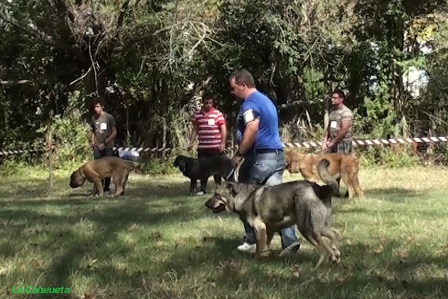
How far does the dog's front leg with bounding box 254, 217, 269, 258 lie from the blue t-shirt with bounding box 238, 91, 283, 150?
83 centimetres

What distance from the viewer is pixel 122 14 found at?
61.2ft

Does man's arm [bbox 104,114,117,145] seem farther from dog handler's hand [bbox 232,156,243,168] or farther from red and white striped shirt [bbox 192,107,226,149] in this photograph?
dog handler's hand [bbox 232,156,243,168]

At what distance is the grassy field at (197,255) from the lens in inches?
211

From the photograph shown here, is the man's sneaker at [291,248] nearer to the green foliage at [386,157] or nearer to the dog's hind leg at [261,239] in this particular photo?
the dog's hind leg at [261,239]

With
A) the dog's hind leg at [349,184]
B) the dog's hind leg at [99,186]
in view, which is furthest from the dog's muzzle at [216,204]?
the dog's hind leg at [99,186]

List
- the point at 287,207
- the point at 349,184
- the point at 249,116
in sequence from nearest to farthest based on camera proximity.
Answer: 1. the point at 287,207
2. the point at 249,116
3. the point at 349,184

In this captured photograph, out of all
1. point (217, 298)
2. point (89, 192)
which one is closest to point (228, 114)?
point (89, 192)

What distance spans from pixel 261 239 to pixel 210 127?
5982 millimetres

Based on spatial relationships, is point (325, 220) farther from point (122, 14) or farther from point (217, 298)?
point (122, 14)

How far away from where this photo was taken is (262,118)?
6.85 m

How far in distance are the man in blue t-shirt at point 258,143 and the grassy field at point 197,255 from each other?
251mm

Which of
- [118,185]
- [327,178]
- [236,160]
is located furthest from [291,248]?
[118,185]

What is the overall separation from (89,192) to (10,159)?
288 inches

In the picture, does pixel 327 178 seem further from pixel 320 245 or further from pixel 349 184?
pixel 349 184
